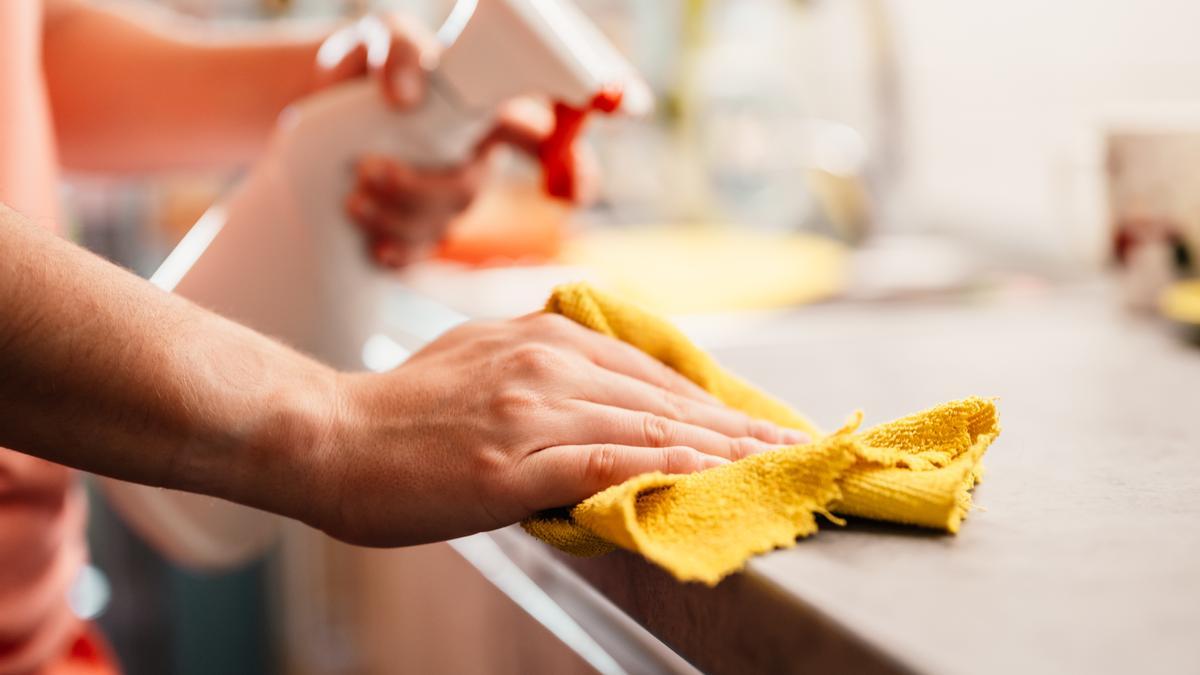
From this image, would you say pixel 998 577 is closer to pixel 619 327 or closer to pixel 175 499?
pixel 619 327

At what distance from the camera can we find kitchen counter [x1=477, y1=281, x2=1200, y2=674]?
0.29 metres

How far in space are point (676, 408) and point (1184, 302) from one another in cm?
46

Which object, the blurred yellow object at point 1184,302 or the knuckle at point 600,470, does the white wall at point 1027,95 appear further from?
the knuckle at point 600,470

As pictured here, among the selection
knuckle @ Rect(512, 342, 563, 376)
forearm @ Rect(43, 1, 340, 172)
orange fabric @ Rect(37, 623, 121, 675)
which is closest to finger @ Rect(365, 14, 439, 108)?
forearm @ Rect(43, 1, 340, 172)

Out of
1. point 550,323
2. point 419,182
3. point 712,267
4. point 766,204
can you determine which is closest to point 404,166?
point 419,182

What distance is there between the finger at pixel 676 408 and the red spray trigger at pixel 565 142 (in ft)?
0.59

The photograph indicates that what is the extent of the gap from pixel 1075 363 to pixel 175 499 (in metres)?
0.58

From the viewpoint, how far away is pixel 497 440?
0.41m

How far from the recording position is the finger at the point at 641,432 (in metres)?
0.41

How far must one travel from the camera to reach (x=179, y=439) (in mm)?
389

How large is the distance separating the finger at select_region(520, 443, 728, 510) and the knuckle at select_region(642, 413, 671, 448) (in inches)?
0.6

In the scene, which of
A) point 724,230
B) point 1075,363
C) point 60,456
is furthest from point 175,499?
point 724,230

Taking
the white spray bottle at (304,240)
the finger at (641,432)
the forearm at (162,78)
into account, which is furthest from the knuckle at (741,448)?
the forearm at (162,78)

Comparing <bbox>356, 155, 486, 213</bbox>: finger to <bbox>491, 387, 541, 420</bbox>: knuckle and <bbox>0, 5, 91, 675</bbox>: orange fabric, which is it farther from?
<bbox>491, 387, 541, 420</bbox>: knuckle
